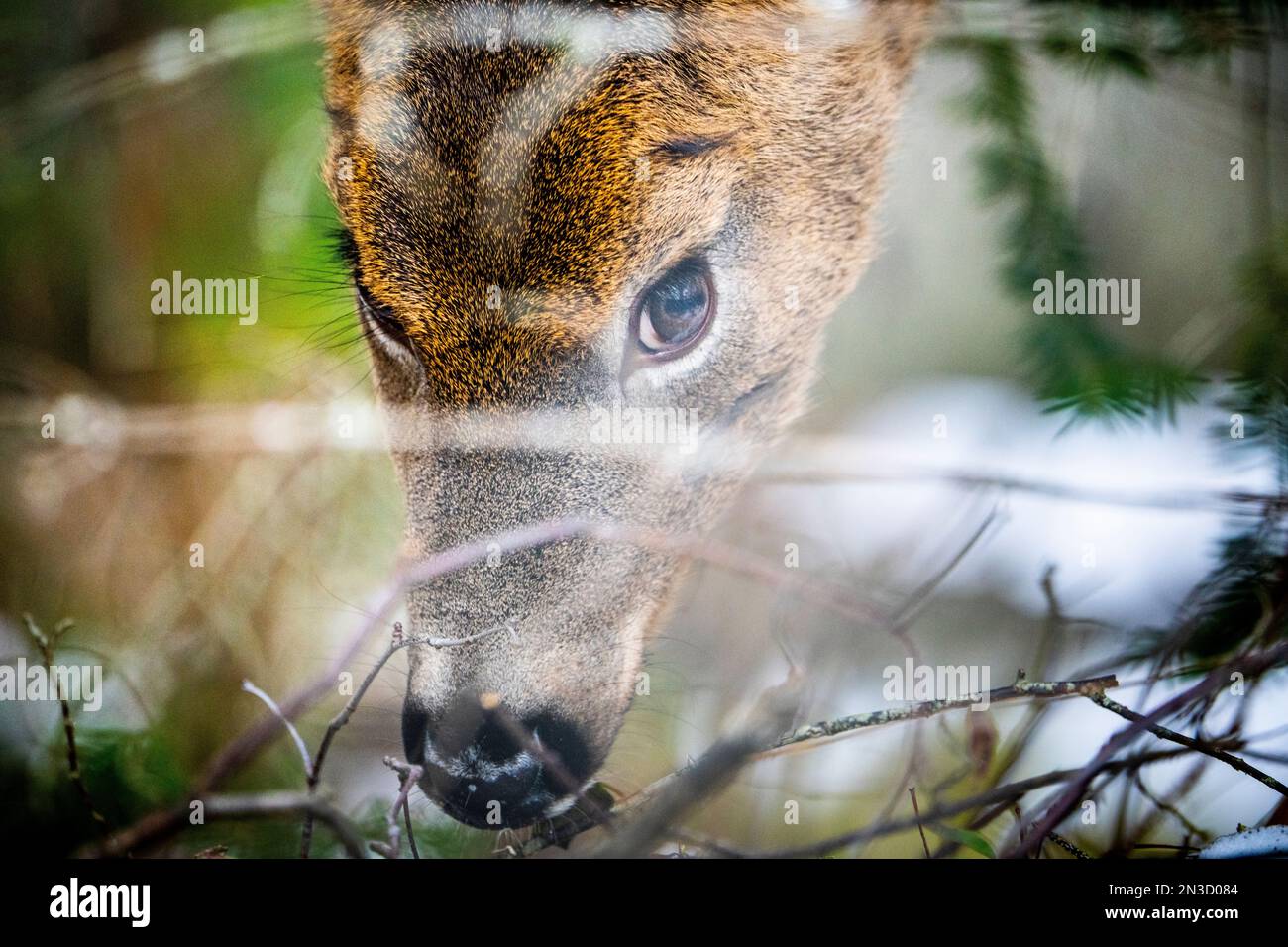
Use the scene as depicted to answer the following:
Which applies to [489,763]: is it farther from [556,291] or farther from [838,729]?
[556,291]

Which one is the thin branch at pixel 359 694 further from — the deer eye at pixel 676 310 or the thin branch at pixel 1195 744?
the thin branch at pixel 1195 744

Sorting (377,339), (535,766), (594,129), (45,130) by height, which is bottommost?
(535,766)

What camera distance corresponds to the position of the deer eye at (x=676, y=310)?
63.8 inches

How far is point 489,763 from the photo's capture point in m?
1.49

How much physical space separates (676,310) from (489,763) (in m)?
0.81

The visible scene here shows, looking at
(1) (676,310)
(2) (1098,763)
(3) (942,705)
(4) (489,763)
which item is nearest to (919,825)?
(3) (942,705)

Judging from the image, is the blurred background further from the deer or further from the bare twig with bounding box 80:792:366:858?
the deer

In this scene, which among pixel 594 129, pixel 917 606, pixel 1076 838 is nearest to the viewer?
pixel 594 129

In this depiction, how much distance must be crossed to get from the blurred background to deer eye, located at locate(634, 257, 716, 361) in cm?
51

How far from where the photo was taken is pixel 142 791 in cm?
175

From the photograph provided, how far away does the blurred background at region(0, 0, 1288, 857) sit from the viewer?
1741mm
